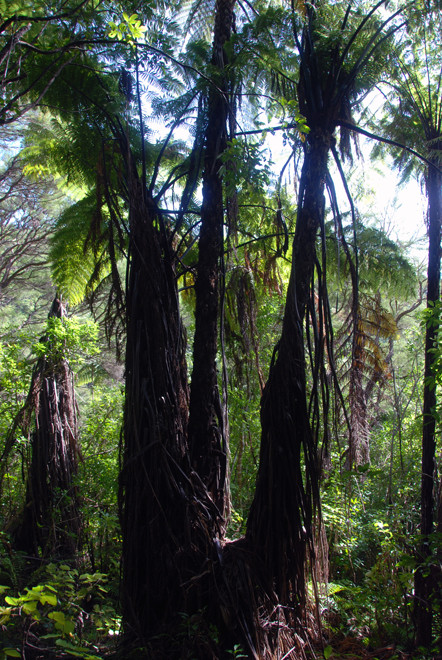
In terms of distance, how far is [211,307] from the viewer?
280 cm

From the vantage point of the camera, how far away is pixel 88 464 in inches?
203

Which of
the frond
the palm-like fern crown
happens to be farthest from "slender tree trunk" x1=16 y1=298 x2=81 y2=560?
the palm-like fern crown

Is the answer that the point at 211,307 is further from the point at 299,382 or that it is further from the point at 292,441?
the point at 292,441

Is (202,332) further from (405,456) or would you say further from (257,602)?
(405,456)

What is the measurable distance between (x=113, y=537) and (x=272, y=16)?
16.0ft

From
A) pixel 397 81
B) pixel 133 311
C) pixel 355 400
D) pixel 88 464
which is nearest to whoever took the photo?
pixel 133 311

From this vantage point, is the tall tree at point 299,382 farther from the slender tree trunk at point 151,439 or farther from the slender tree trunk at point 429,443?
the slender tree trunk at point 429,443

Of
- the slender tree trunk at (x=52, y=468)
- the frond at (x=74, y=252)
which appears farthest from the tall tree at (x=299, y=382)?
the slender tree trunk at (x=52, y=468)

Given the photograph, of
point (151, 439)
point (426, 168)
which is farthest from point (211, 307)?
point (426, 168)

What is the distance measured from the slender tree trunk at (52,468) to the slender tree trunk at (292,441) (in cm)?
241

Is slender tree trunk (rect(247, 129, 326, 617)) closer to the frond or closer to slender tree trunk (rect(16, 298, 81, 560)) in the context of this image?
the frond

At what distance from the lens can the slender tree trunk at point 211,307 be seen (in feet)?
8.55

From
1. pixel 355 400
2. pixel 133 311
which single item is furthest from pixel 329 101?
A: pixel 355 400

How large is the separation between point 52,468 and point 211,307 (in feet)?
9.25
